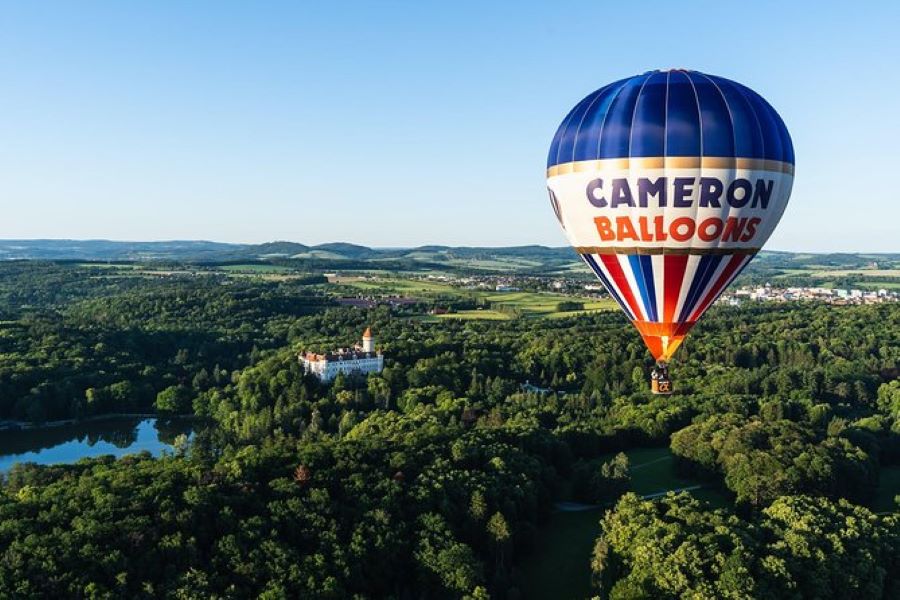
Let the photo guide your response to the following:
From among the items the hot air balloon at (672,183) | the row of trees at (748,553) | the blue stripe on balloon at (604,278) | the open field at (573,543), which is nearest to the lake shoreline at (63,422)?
the open field at (573,543)

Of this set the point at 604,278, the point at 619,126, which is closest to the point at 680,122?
the point at 619,126

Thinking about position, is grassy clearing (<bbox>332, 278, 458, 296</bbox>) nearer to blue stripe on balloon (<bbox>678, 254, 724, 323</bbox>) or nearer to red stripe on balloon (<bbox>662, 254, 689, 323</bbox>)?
blue stripe on balloon (<bbox>678, 254, 724, 323</bbox>)

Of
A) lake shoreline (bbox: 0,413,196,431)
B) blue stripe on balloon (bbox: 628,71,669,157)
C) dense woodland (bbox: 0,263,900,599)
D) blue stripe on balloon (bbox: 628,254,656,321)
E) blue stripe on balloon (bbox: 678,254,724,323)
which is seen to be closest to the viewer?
blue stripe on balloon (bbox: 628,71,669,157)

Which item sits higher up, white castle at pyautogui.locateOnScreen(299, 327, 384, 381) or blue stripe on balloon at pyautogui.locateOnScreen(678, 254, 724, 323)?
blue stripe on balloon at pyautogui.locateOnScreen(678, 254, 724, 323)

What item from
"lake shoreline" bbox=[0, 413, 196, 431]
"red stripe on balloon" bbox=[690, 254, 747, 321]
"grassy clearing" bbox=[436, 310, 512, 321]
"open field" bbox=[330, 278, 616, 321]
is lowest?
"lake shoreline" bbox=[0, 413, 196, 431]

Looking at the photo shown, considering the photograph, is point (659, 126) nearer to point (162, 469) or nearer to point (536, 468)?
point (536, 468)

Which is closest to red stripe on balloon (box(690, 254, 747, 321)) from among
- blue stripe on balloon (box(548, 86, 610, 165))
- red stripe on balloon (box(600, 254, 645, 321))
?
red stripe on balloon (box(600, 254, 645, 321))

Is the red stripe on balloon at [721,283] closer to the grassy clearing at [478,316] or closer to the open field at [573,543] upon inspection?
the open field at [573,543]
